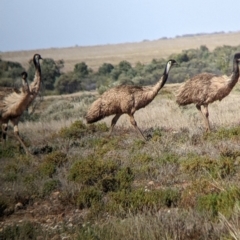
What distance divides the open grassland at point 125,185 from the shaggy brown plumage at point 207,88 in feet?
2.58

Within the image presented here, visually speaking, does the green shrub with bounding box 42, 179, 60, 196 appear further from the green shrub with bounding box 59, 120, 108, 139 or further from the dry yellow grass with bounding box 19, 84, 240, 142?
the green shrub with bounding box 59, 120, 108, 139

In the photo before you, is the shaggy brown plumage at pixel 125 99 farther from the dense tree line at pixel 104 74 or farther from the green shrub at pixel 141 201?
the dense tree line at pixel 104 74

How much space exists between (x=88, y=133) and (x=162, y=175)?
607cm

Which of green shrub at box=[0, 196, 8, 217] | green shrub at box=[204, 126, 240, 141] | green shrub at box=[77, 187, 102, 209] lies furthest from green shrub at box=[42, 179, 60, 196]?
green shrub at box=[204, 126, 240, 141]

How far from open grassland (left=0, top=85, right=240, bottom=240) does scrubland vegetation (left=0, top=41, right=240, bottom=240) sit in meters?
0.01

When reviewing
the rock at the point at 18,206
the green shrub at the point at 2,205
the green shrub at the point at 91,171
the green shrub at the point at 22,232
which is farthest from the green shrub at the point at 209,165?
the green shrub at the point at 22,232

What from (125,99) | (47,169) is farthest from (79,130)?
(47,169)

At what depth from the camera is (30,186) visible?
31.4 feet

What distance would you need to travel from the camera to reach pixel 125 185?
29.6 ft

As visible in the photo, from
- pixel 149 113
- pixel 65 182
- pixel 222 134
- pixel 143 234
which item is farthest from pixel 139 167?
pixel 149 113

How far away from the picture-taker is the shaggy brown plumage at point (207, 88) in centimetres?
1351

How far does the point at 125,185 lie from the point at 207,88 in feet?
17.3

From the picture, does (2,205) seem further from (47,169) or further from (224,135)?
(224,135)

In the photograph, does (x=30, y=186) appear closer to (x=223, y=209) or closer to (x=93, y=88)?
(x=223, y=209)
